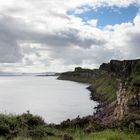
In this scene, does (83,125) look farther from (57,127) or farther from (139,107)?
(139,107)

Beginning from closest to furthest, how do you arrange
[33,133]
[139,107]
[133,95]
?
[33,133]
[139,107]
[133,95]

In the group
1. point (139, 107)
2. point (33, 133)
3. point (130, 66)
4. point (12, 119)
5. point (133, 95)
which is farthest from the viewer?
point (130, 66)

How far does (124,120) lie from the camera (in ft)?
73.2

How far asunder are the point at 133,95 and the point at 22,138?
3388cm

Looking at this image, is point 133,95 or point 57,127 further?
point 133,95

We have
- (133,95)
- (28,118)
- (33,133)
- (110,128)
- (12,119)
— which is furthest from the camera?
(133,95)

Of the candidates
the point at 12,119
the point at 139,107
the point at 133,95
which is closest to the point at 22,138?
the point at 12,119

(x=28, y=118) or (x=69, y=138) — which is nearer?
(x=69, y=138)

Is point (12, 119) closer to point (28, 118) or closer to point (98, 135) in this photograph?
point (28, 118)

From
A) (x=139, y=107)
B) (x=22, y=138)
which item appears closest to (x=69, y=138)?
(x=22, y=138)

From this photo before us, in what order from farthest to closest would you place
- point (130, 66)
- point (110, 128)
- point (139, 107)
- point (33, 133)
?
point (130, 66)
point (139, 107)
point (110, 128)
point (33, 133)

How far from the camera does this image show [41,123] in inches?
1024

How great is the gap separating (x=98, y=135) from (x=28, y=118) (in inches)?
288

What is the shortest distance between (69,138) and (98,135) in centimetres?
317
